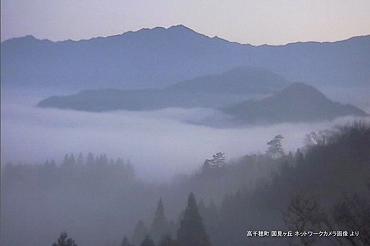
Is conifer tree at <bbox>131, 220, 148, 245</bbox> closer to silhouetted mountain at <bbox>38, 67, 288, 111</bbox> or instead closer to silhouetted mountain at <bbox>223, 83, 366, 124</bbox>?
silhouetted mountain at <bbox>38, 67, 288, 111</bbox>

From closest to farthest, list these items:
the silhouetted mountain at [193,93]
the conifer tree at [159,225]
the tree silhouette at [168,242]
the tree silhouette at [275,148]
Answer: the tree silhouette at [168,242], the tree silhouette at [275,148], the conifer tree at [159,225], the silhouetted mountain at [193,93]

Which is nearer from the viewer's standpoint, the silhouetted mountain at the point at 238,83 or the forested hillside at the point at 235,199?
the forested hillside at the point at 235,199

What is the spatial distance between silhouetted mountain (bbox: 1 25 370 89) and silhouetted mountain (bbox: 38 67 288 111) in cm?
10

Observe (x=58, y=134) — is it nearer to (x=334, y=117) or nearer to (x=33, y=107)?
(x=33, y=107)

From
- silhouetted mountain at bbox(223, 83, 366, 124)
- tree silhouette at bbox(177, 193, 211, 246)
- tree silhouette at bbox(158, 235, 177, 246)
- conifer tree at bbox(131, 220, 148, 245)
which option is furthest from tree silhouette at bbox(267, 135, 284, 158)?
conifer tree at bbox(131, 220, 148, 245)

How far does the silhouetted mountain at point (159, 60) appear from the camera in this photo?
5039 millimetres

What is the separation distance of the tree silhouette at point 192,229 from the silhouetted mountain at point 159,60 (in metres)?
1.91

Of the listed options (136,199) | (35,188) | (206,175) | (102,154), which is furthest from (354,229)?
(35,188)

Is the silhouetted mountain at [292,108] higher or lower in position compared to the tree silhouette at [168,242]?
higher

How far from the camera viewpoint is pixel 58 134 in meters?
7.46

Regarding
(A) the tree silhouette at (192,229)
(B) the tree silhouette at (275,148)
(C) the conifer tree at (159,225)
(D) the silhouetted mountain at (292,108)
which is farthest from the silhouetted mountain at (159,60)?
(A) the tree silhouette at (192,229)

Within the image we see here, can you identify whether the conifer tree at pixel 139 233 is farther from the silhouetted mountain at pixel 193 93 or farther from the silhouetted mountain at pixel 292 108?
the silhouetted mountain at pixel 292 108

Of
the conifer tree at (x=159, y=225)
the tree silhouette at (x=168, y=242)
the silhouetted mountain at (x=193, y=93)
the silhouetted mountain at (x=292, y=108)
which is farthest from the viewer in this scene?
the silhouetted mountain at (x=193, y=93)

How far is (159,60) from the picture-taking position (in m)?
6.57
